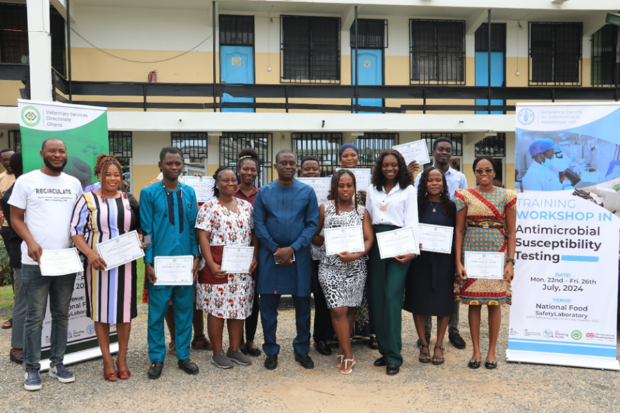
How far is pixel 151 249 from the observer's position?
14.1ft

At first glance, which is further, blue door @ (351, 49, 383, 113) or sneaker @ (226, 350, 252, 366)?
blue door @ (351, 49, 383, 113)

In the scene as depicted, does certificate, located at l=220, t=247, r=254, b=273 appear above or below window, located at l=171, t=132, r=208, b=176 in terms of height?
below

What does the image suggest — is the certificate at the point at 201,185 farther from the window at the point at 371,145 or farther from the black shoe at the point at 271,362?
the window at the point at 371,145

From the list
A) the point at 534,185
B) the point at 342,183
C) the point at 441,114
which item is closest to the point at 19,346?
the point at 342,183

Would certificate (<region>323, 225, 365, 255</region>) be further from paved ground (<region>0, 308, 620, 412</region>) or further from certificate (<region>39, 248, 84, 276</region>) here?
certificate (<region>39, 248, 84, 276</region>)

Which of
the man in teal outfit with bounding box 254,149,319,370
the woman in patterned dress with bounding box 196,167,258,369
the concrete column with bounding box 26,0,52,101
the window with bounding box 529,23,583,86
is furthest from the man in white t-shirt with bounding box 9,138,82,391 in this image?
the window with bounding box 529,23,583,86

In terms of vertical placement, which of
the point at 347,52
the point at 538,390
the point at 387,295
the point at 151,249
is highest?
the point at 347,52

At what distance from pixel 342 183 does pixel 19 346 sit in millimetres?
3435

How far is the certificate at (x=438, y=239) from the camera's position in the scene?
450 centimetres

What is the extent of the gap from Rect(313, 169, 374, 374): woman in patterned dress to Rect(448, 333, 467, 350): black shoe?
4.45ft

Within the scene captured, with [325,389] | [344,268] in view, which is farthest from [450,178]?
[325,389]

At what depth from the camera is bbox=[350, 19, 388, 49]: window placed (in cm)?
1470

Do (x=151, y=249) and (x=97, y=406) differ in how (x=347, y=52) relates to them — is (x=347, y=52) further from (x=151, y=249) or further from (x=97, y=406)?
(x=97, y=406)

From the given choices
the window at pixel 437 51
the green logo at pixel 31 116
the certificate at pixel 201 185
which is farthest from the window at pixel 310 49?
the green logo at pixel 31 116
